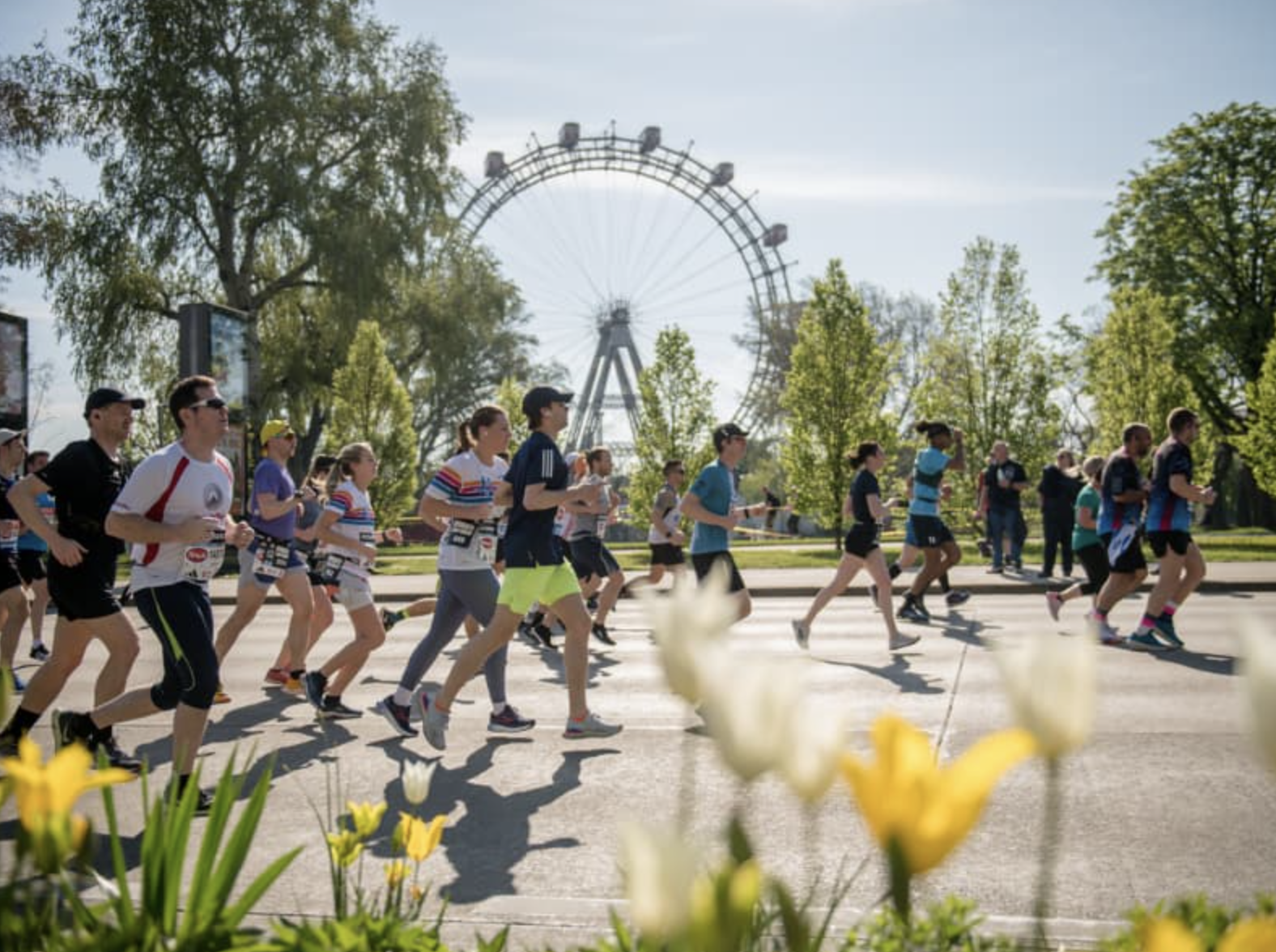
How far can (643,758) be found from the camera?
20.4 ft

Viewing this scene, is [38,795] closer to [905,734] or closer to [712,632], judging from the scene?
[712,632]

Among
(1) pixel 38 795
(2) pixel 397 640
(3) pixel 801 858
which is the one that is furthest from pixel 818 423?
(1) pixel 38 795

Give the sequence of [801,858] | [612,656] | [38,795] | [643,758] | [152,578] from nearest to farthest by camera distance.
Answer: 1. [38,795]
2. [801,858]
3. [152,578]
4. [643,758]
5. [612,656]

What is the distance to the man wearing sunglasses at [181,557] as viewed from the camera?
500 cm

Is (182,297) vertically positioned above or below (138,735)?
above

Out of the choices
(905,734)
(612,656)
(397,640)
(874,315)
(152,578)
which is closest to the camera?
(905,734)

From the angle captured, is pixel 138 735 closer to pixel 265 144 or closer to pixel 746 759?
pixel 746 759

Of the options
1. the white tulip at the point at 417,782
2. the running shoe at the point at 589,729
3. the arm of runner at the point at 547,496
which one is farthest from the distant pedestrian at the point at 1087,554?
the white tulip at the point at 417,782

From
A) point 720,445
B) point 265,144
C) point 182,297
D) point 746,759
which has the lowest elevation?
point 746,759

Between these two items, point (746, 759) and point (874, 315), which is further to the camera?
point (874, 315)

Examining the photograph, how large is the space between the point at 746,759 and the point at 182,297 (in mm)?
32128

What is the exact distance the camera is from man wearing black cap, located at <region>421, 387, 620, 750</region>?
21.9 ft

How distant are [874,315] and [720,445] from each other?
5120 cm

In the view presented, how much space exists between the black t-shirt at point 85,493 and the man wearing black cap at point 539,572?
1.92 m
